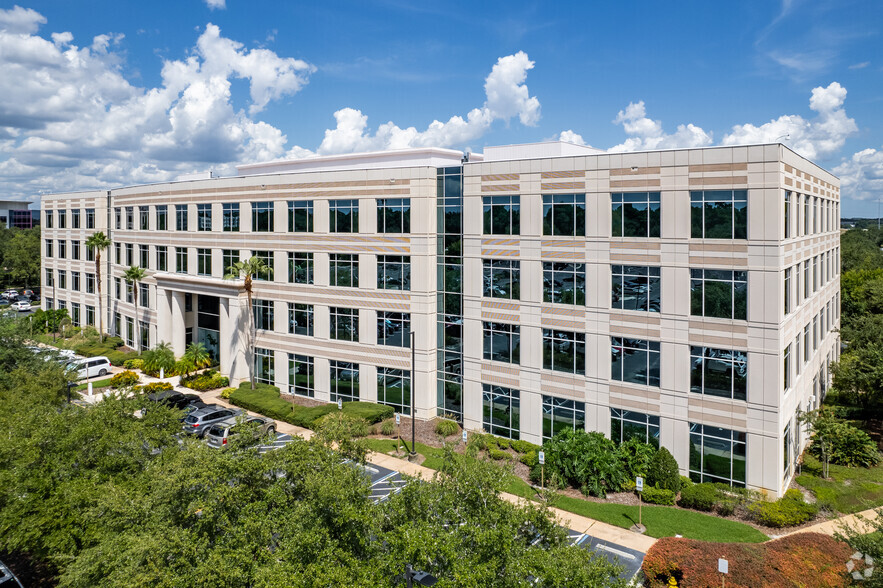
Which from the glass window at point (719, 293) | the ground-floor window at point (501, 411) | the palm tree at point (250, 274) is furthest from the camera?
the palm tree at point (250, 274)

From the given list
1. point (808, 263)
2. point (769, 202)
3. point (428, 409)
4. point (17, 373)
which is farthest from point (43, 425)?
point (808, 263)

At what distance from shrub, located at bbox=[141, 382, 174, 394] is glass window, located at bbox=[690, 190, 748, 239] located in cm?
3745

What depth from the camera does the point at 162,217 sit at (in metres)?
52.8

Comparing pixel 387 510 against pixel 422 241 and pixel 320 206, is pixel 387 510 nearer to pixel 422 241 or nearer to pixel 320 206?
pixel 422 241

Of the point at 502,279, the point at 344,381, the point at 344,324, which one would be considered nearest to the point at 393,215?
the point at 344,324

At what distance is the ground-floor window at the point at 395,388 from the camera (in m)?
37.5

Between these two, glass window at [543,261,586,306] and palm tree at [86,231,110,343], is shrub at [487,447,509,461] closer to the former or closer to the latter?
glass window at [543,261,586,306]

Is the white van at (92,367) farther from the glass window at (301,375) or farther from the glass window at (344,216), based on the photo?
the glass window at (344,216)

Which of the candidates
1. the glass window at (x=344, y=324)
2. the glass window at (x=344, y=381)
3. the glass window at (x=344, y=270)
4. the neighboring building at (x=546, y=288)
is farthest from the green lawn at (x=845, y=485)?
the glass window at (x=344, y=270)

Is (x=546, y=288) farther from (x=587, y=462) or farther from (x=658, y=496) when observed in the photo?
(x=658, y=496)

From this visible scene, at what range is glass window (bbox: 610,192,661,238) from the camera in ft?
93.7

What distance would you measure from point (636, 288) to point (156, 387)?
35.2 meters

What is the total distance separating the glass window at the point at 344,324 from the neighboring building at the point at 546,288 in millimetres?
149

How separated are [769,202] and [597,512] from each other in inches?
626
